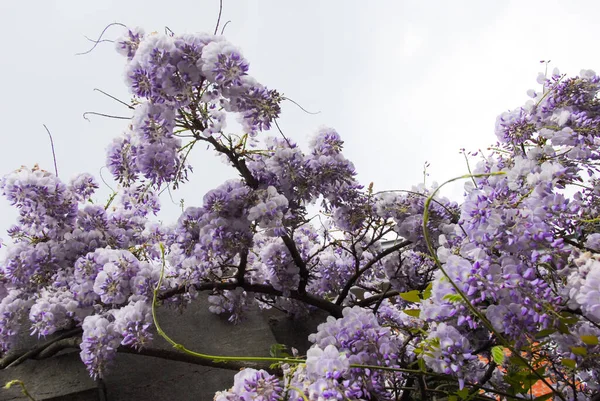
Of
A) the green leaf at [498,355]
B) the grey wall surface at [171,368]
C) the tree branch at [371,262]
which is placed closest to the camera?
the green leaf at [498,355]

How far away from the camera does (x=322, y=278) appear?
235 centimetres

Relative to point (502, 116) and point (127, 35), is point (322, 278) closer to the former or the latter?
point (502, 116)

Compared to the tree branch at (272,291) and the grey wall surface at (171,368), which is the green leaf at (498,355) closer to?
the tree branch at (272,291)

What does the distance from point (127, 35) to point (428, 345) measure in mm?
1288

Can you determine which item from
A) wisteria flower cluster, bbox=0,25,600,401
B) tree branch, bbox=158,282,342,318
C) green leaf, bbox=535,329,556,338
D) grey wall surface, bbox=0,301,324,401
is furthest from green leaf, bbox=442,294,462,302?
grey wall surface, bbox=0,301,324,401

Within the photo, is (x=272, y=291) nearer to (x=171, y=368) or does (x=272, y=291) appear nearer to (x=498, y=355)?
(x=171, y=368)

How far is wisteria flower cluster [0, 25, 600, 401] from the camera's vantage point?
3.76 ft

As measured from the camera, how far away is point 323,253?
2416 mm

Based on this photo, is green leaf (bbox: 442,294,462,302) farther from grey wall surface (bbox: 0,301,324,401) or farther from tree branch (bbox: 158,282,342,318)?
grey wall surface (bbox: 0,301,324,401)

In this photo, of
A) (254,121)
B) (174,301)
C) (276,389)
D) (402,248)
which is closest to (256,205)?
(254,121)

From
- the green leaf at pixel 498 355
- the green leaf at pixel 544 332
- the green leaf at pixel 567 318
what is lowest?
the green leaf at pixel 498 355

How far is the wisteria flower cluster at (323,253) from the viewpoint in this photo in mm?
1146

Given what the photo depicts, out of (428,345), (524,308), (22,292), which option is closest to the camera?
(524,308)

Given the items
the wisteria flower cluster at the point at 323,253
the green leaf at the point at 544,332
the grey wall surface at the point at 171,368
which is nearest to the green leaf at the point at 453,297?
the wisteria flower cluster at the point at 323,253
